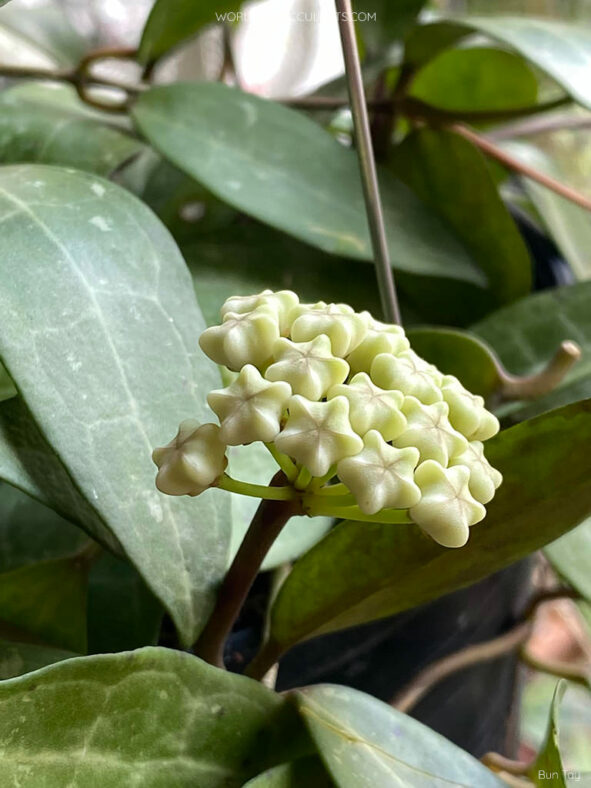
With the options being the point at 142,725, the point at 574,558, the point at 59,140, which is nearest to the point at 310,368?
the point at 142,725

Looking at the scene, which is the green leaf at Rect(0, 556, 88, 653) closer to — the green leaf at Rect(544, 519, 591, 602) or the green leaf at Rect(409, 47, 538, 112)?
the green leaf at Rect(544, 519, 591, 602)

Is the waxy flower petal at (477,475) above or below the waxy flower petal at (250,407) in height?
below

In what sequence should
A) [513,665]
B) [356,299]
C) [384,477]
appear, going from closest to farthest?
[384,477], [356,299], [513,665]

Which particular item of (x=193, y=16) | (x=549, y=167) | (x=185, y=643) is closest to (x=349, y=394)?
(x=185, y=643)

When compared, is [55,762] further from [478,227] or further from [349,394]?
[478,227]

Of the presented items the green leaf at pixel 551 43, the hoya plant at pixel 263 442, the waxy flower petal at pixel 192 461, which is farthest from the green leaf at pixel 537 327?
the waxy flower petal at pixel 192 461

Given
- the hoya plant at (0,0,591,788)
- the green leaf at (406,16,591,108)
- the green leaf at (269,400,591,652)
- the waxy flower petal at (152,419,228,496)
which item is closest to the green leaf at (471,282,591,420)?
the hoya plant at (0,0,591,788)

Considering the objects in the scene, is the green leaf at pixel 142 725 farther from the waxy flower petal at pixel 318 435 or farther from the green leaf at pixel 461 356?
the green leaf at pixel 461 356
